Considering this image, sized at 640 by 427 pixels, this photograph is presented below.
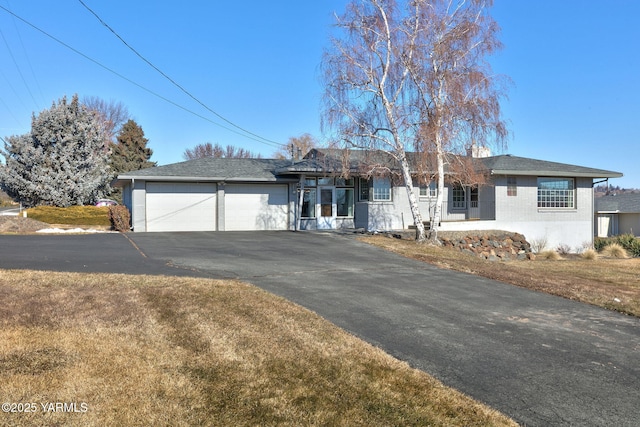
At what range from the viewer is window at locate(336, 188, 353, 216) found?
23.0 meters

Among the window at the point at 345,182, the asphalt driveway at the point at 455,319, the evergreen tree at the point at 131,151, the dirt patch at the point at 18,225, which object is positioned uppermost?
the evergreen tree at the point at 131,151

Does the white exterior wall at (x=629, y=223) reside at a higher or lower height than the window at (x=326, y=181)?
lower

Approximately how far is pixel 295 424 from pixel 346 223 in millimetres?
19826

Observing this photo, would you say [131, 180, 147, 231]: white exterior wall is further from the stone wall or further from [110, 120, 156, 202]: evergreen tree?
[110, 120, 156, 202]: evergreen tree

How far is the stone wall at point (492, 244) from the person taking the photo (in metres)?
19.5

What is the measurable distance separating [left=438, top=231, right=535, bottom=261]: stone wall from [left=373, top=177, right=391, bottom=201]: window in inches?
150

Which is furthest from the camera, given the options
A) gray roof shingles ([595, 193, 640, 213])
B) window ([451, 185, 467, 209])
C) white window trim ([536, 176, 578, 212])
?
gray roof shingles ([595, 193, 640, 213])

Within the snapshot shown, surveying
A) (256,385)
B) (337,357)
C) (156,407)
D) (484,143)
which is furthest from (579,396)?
(484,143)

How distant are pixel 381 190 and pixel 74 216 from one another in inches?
622

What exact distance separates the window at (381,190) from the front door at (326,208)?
2.07 metres

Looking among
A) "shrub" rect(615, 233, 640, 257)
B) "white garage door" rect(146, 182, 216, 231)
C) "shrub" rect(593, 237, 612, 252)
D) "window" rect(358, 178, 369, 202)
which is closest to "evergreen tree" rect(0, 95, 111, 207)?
"white garage door" rect(146, 182, 216, 231)

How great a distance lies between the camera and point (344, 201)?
23.2m

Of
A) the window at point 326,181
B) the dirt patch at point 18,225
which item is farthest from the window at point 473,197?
the dirt patch at point 18,225

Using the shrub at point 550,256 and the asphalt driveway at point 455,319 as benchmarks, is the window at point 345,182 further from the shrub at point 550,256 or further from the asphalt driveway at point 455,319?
the shrub at point 550,256
